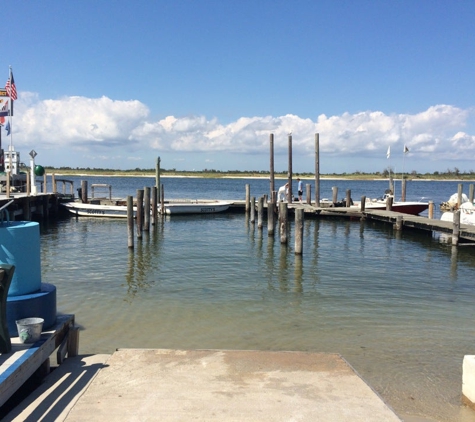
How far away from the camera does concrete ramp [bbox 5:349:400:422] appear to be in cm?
407

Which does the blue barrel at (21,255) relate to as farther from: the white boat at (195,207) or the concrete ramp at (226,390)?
the white boat at (195,207)

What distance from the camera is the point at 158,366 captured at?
512cm

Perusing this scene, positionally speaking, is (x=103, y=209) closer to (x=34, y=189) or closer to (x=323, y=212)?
(x=34, y=189)

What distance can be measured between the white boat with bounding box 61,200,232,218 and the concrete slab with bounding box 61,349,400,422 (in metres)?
24.4

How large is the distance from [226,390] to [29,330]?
2039 millimetres

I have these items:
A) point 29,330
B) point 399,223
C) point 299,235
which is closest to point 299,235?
point 299,235

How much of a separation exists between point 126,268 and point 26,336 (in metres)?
10.5

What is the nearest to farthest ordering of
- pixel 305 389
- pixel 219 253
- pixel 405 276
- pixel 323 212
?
pixel 305 389 → pixel 405 276 → pixel 219 253 → pixel 323 212

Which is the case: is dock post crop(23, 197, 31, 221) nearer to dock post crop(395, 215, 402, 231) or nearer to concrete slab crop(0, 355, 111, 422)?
dock post crop(395, 215, 402, 231)

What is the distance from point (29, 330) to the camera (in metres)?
4.72

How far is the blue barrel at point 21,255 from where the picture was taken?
499 centimetres

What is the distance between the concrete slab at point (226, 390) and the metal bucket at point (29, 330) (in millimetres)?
748

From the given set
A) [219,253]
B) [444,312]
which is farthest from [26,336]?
[219,253]

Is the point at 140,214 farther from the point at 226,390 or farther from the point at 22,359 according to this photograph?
the point at 226,390
